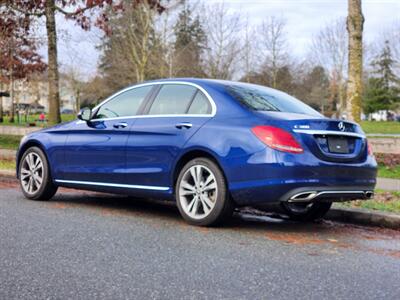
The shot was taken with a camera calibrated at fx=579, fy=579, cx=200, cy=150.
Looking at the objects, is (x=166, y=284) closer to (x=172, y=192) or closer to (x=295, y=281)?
(x=295, y=281)

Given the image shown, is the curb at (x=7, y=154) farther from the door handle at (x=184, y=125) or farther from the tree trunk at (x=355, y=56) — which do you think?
the door handle at (x=184, y=125)

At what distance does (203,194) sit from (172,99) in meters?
1.27

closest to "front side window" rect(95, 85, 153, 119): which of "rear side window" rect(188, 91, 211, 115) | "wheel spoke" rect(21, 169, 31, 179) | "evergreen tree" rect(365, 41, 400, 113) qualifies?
"rear side window" rect(188, 91, 211, 115)

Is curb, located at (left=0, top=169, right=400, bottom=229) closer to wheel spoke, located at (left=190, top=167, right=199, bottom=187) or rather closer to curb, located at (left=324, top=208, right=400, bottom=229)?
curb, located at (left=324, top=208, right=400, bottom=229)

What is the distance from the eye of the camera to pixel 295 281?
404cm

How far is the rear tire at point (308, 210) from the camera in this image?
6.77 meters

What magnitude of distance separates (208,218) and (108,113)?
221 cm

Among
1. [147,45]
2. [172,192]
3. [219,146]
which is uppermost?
[147,45]

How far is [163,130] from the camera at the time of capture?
6.40m

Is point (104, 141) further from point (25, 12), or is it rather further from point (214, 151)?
point (25, 12)

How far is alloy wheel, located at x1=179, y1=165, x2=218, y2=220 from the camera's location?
233 inches

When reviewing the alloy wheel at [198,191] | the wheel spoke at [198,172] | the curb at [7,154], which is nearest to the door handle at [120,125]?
the alloy wheel at [198,191]

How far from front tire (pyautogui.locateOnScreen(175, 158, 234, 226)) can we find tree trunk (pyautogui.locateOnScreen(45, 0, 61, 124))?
39.3ft

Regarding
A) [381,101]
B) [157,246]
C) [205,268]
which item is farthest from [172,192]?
[381,101]
